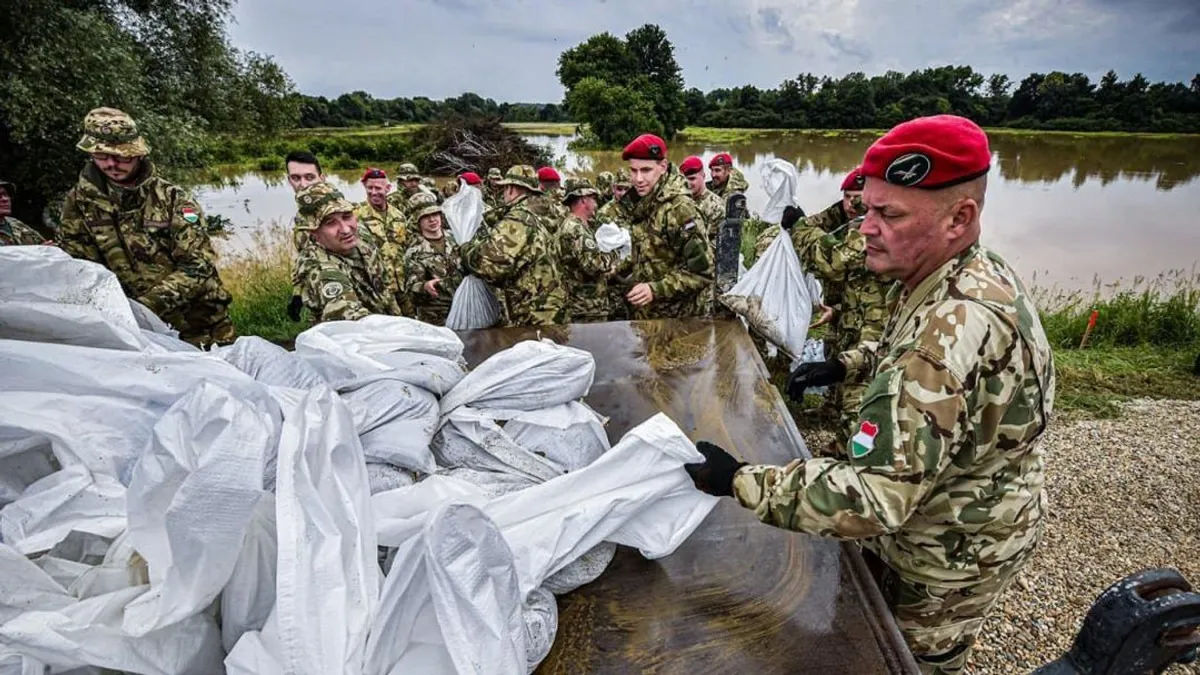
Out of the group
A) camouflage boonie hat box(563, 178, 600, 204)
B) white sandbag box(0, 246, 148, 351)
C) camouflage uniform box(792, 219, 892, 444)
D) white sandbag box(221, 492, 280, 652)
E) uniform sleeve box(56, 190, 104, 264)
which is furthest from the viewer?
camouflage boonie hat box(563, 178, 600, 204)

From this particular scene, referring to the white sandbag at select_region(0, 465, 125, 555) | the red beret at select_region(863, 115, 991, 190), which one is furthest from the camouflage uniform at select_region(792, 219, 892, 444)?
the white sandbag at select_region(0, 465, 125, 555)

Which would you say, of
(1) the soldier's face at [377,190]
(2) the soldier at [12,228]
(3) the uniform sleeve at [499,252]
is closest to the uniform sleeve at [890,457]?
(3) the uniform sleeve at [499,252]

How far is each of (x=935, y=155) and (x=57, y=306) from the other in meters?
2.31

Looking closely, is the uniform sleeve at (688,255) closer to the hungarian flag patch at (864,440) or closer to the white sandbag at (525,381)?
the white sandbag at (525,381)

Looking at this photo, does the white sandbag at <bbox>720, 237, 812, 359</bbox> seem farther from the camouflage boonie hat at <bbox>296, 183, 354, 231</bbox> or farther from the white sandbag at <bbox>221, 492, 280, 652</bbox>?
the white sandbag at <bbox>221, 492, 280, 652</bbox>

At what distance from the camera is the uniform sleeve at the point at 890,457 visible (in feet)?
4.06

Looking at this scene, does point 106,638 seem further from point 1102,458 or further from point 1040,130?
point 1040,130

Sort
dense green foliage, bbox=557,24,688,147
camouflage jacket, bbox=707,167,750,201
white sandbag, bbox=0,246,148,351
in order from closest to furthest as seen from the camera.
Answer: white sandbag, bbox=0,246,148,351
camouflage jacket, bbox=707,167,750,201
dense green foliage, bbox=557,24,688,147

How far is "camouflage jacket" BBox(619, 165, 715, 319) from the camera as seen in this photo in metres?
4.20

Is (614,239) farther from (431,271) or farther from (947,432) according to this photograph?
(947,432)

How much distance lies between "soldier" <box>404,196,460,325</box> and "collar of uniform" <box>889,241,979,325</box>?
14.6ft

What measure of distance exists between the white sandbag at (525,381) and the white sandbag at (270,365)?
41 cm

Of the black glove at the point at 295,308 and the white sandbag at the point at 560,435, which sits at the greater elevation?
the white sandbag at the point at 560,435

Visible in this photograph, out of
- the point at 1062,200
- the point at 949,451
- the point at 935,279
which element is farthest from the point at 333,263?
the point at 1062,200
